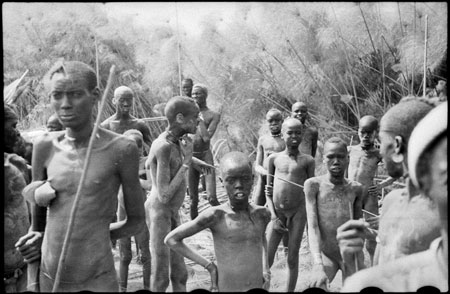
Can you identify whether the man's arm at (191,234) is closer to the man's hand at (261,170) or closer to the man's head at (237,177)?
the man's head at (237,177)

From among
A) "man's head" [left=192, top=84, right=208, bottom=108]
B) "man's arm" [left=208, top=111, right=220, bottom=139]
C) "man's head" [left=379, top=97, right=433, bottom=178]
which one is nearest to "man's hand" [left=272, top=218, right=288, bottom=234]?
"man's arm" [left=208, top=111, right=220, bottom=139]

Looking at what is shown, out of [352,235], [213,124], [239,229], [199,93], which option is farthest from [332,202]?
[199,93]

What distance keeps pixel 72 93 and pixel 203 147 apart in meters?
4.90

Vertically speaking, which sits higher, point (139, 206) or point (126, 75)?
point (126, 75)

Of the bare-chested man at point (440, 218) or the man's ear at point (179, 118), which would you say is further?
the man's ear at point (179, 118)

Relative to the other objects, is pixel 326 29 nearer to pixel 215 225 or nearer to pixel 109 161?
pixel 215 225

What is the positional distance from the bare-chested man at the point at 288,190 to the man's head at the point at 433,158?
402 centimetres

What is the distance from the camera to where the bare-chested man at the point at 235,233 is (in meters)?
4.15

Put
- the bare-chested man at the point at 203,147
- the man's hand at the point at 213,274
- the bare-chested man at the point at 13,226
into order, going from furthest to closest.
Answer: the bare-chested man at the point at 203,147 → the man's hand at the point at 213,274 → the bare-chested man at the point at 13,226

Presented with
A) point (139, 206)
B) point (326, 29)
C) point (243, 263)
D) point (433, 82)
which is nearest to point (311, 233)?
point (243, 263)

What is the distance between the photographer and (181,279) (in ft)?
17.3

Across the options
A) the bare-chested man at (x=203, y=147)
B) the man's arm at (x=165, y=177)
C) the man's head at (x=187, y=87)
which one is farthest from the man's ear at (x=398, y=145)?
the man's head at (x=187, y=87)

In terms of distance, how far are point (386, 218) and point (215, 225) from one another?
1.13 m

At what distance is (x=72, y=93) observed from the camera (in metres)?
3.34
